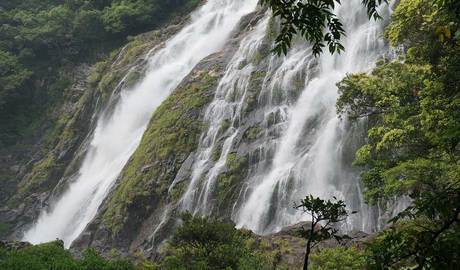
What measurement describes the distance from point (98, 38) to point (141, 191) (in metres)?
26.4

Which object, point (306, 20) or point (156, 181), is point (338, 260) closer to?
point (306, 20)

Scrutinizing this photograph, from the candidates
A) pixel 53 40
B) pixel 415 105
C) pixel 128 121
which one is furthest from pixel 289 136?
pixel 53 40

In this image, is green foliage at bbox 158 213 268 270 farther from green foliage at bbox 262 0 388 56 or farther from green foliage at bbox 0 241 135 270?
green foliage at bbox 262 0 388 56

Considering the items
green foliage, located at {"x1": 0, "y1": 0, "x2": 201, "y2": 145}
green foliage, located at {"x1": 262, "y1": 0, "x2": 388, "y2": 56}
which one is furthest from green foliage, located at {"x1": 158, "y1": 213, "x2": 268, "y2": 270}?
green foliage, located at {"x1": 0, "y1": 0, "x2": 201, "y2": 145}

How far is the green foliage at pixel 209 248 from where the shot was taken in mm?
10734

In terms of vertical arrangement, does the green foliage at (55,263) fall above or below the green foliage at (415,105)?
below

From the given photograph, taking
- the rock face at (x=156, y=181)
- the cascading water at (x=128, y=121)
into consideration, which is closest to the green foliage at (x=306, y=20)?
the rock face at (x=156, y=181)

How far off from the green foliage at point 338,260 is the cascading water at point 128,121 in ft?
54.6

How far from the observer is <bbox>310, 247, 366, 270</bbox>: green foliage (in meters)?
10.3

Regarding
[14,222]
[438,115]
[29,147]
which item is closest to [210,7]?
[29,147]

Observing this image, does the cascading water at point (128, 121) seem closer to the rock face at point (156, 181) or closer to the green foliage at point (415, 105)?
the rock face at point (156, 181)

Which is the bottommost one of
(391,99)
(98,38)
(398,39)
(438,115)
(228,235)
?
(228,235)

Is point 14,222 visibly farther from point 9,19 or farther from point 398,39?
point 398,39

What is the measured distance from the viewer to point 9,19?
1822 inches
